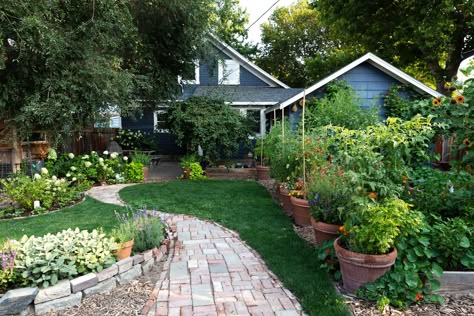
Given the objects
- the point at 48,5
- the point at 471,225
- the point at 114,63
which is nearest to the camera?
the point at 471,225

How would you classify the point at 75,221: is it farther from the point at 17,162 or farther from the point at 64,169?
the point at 17,162

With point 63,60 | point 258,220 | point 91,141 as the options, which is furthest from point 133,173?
point 258,220

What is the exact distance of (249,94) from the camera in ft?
42.5

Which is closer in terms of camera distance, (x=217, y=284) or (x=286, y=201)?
(x=217, y=284)

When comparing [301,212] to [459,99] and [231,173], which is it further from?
[231,173]

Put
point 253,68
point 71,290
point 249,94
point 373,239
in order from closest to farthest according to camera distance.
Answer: point 373,239, point 71,290, point 249,94, point 253,68

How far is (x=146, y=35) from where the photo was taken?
30.2ft

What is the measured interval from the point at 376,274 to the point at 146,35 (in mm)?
8946

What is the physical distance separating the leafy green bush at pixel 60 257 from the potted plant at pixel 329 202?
2.30 meters

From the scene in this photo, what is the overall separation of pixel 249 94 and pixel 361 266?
10913mm

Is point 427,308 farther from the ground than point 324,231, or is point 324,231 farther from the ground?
point 324,231

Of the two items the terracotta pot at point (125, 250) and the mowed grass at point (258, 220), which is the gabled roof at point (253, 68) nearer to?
the mowed grass at point (258, 220)

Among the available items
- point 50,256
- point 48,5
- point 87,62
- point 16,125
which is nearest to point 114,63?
point 87,62

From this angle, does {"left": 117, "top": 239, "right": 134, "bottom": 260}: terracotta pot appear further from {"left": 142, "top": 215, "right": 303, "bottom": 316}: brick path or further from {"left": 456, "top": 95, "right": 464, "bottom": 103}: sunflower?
{"left": 456, "top": 95, "right": 464, "bottom": 103}: sunflower
